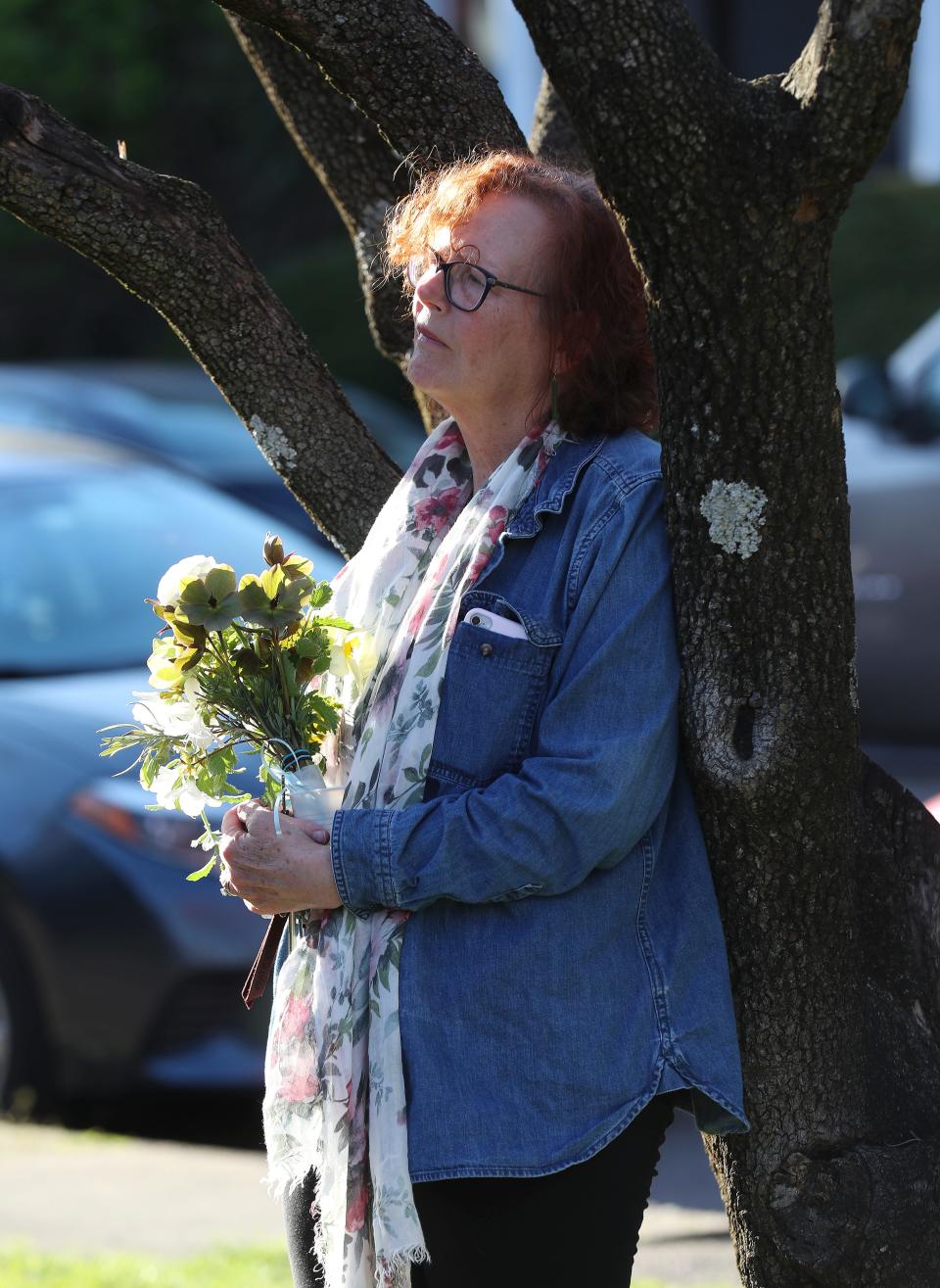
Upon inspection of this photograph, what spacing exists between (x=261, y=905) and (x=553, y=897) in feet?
1.22

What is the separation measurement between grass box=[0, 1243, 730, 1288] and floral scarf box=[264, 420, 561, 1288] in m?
1.34

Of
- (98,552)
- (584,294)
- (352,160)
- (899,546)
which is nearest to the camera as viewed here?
(584,294)

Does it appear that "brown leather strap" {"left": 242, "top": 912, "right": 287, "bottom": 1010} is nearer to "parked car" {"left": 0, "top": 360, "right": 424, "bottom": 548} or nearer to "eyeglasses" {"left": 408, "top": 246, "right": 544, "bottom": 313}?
"eyeglasses" {"left": 408, "top": 246, "right": 544, "bottom": 313}

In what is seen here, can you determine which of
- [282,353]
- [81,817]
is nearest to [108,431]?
[81,817]

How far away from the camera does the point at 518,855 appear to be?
201 centimetres

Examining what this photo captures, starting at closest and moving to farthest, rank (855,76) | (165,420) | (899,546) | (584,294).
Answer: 1. (855,76)
2. (584,294)
3. (899,546)
4. (165,420)

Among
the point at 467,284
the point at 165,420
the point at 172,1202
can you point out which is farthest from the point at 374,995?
the point at 165,420

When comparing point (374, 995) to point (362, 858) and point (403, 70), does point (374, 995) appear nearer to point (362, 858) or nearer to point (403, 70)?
point (362, 858)

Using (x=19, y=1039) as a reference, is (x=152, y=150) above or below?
above

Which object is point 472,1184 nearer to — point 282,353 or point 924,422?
point 282,353

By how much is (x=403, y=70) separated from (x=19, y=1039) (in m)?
3.08

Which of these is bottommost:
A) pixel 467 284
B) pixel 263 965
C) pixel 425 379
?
pixel 263 965

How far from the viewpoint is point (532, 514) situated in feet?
7.06

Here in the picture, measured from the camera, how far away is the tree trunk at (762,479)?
1.98m
